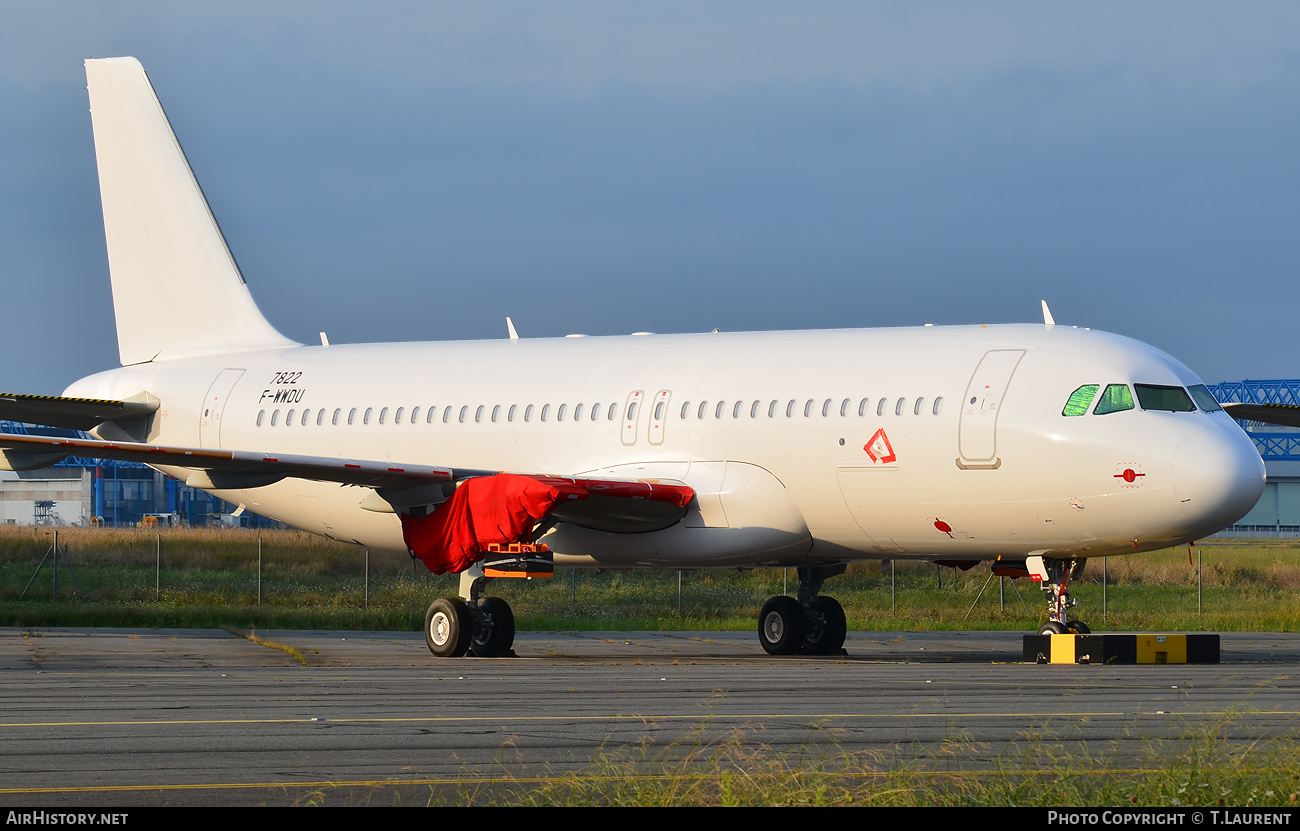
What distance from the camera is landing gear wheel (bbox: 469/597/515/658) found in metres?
24.9

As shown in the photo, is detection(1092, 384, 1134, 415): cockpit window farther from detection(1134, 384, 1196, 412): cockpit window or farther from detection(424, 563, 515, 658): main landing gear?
detection(424, 563, 515, 658): main landing gear

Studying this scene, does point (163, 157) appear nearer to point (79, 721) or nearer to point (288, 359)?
point (288, 359)

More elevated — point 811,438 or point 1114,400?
point 1114,400

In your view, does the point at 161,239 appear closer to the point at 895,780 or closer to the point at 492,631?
the point at 492,631

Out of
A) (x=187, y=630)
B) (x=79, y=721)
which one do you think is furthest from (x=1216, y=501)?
(x=187, y=630)

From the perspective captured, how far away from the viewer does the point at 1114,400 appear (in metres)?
21.7

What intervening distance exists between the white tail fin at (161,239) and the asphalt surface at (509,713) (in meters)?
8.39

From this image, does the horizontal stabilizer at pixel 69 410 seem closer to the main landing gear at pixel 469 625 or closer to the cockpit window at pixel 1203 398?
the main landing gear at pixel 469 625

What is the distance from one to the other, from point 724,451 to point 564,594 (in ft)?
67.1

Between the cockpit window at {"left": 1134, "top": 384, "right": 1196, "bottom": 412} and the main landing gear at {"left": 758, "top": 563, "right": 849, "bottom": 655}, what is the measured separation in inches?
246

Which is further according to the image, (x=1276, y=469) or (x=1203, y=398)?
(x=1276, y=469)

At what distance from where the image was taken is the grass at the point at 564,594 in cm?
3525

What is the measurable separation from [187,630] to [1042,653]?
652 inches

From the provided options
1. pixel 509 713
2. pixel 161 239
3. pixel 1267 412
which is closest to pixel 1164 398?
pixel 1267 412
